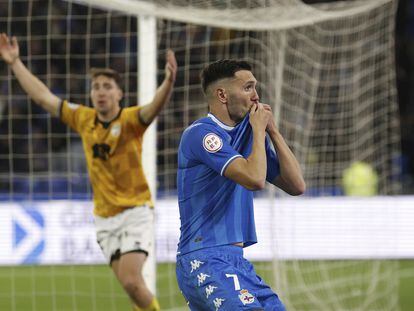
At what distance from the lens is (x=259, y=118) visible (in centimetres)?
491

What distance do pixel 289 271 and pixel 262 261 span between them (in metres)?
0.64

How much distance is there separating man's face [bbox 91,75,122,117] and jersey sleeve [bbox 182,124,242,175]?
10.2 ft

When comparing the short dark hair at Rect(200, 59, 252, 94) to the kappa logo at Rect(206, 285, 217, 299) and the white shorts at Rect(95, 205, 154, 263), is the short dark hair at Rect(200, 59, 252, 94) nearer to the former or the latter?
the kappa logo at Rect(206, 285, 217, 299)

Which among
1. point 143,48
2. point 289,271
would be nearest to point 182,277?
point 143,48

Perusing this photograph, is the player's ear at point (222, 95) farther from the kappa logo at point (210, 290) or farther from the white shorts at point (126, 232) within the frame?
the white shorts at point (126, 232)

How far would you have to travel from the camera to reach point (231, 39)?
11.0 meters

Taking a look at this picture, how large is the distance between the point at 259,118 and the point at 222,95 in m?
0.27

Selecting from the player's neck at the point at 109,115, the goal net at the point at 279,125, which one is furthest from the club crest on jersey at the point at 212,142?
the goal net at the point at 279,125

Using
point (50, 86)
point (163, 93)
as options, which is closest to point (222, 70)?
point (163, 93)

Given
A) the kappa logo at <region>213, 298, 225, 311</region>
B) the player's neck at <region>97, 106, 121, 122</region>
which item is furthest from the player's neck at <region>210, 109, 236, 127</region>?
the player's neck at <region>97, 106, 121, 122</region>

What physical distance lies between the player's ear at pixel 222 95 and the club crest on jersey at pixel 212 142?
0.23 metres

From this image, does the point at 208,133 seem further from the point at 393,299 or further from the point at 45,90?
the point at 393,299

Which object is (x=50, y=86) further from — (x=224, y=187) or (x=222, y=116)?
(x=224, y=187)

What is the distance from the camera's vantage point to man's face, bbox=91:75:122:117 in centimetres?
804
